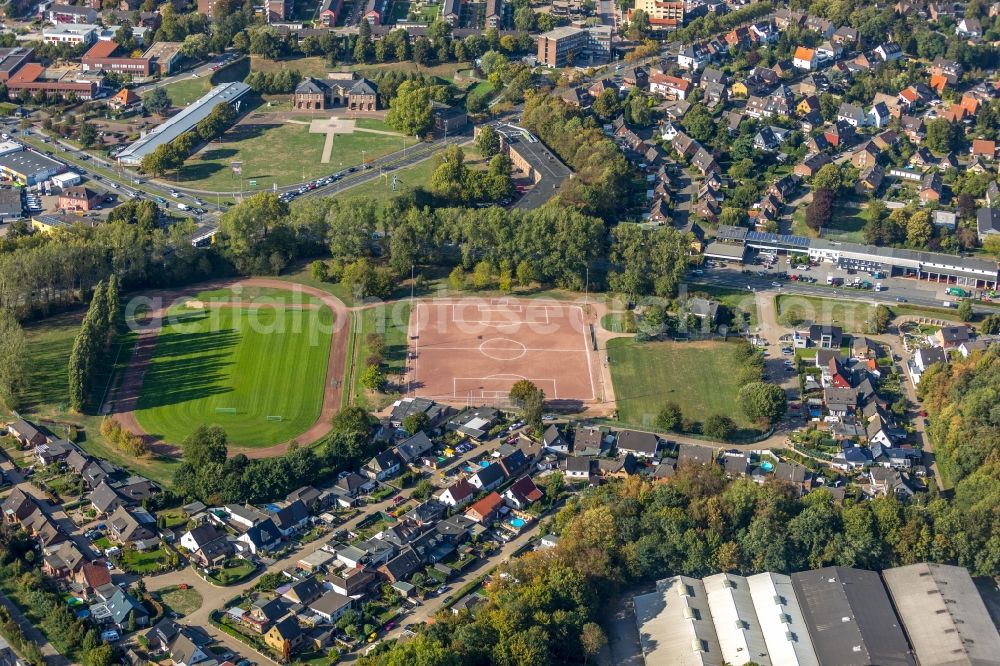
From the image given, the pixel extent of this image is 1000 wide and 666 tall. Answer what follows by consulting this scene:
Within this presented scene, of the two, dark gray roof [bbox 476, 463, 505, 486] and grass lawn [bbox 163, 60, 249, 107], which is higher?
grass lawn [bbox 163, 60, 249, 107]

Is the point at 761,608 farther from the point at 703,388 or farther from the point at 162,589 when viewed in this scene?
the point at 162,589

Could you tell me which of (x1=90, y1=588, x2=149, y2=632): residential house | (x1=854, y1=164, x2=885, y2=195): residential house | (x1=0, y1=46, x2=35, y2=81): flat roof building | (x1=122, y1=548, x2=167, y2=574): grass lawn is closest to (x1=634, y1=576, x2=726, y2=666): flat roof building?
(x1=90, y1=588, x2=149, y2=632): residential house

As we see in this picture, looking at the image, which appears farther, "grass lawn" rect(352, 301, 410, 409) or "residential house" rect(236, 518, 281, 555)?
"grass lawn" rect(352, 301, 410, 409)

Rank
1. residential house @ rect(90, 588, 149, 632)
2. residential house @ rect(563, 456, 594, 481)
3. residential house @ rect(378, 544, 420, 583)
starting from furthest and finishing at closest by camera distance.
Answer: residential house @ rect(563, 456, 594, 481)
residential house @ rect(378, 544, 420, 583)
residential house @ rect(90, 588, 149, 632)

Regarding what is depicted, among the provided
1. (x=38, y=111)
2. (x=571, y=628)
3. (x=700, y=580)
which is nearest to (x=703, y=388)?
(x=700, y=580)

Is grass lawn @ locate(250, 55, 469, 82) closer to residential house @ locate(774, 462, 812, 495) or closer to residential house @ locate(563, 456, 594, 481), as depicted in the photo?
residential house @ locate(563, 456, 594, 481)

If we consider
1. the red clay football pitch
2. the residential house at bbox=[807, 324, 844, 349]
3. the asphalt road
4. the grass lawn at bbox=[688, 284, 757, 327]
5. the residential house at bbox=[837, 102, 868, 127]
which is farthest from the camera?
the residential house at bbox=[837, 102, 868, 127]

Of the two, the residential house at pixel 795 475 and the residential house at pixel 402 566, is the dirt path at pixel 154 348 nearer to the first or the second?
the residential house at pixel 402 566
